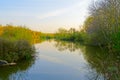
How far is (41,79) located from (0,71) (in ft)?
10.7

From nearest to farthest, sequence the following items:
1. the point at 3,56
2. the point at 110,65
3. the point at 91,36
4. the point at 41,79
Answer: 1. the point at 110,65
2. the point at 41,79
3. the point at 3,56
4. the point at 91,36

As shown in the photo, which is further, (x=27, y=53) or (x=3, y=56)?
(x=27, y=53)

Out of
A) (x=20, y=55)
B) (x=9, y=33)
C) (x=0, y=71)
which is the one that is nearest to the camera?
(x=0, y=71)

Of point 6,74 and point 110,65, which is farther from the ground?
point 110,65

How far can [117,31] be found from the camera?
6.22 metres

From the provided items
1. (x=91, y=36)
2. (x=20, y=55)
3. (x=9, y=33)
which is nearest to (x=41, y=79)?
(x=20, y=55)

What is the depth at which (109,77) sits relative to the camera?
5273 millimetres

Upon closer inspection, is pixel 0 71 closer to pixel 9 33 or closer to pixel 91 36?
pixel 9 33

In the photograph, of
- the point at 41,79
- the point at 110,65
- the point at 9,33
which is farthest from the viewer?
the point at 9,33

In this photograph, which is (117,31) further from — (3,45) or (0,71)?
(3,45)

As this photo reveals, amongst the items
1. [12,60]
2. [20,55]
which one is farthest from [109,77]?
[20,55]

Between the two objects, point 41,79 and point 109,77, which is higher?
point 109,77

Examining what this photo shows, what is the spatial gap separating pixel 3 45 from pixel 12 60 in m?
1.30

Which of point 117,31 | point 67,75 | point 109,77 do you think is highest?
point 117,31
